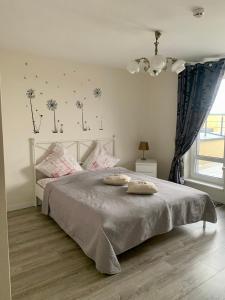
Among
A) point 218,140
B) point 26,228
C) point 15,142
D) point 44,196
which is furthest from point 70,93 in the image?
point 218,140

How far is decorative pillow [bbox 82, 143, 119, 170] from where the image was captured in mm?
4457

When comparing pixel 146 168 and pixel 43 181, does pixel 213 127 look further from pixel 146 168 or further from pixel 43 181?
pixel 43 181

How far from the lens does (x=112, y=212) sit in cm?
257

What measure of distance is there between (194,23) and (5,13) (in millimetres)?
1871

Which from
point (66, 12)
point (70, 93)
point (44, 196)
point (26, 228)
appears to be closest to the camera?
point (66, 12)

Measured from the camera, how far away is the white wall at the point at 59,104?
12.3ft

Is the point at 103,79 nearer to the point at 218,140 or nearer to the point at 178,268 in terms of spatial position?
the point at 218,140

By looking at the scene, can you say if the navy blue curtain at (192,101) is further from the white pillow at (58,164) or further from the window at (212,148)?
the white pillow at (58,164)

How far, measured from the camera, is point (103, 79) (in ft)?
15.3

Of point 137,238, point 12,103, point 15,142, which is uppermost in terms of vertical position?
point 12,103

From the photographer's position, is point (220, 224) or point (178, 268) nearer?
point (178, 268)

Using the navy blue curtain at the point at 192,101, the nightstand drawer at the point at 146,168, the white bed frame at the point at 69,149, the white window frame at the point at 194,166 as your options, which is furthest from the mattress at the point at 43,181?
the white window frame at the point at 194,166

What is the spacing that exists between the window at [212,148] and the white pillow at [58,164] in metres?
2.28

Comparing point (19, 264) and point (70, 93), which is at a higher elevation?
point (70, 93)
